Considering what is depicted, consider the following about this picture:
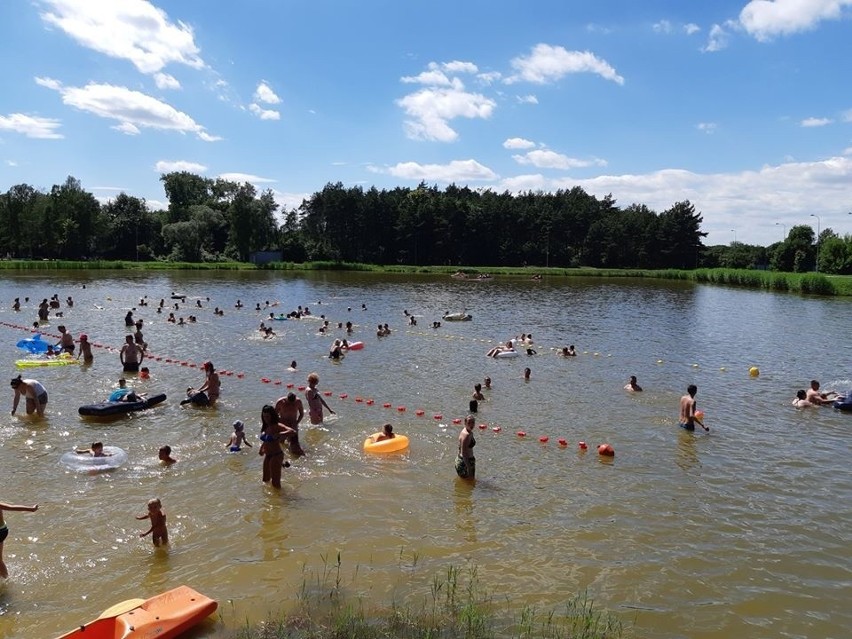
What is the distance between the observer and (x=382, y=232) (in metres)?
109

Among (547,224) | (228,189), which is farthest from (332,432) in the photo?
(228,189)

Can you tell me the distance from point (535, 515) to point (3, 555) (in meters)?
8.53

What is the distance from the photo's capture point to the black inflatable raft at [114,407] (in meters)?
16.5

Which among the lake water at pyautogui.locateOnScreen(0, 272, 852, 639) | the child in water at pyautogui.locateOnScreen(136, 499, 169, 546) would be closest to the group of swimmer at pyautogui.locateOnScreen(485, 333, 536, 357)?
the lake water at pyautogui.locateOnScreen(0, 272, 852, 639)

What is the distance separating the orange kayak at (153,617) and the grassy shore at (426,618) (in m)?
0.39

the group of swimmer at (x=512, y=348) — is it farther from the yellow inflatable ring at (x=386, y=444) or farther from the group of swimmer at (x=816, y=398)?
the yellow inflatable ring at (x=386, y=444)

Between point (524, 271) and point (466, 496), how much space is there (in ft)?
280

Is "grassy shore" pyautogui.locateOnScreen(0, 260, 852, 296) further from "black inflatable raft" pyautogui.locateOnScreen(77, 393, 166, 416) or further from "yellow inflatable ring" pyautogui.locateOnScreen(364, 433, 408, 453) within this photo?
"black inflatable raft" pyautogui.locateOnScreen(77, 393, 166, 416)

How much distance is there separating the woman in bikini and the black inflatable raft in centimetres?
659

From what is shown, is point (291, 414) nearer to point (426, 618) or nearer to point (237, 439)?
point (237, 439)

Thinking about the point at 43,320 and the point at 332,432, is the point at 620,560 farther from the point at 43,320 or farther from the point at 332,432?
the point at 43,320

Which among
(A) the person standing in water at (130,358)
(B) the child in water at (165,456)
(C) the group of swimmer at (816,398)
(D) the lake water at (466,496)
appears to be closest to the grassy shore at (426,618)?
(D) the lake water at (466,496)

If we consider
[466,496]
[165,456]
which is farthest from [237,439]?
[466,496]

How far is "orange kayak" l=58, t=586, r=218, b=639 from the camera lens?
7.16m
